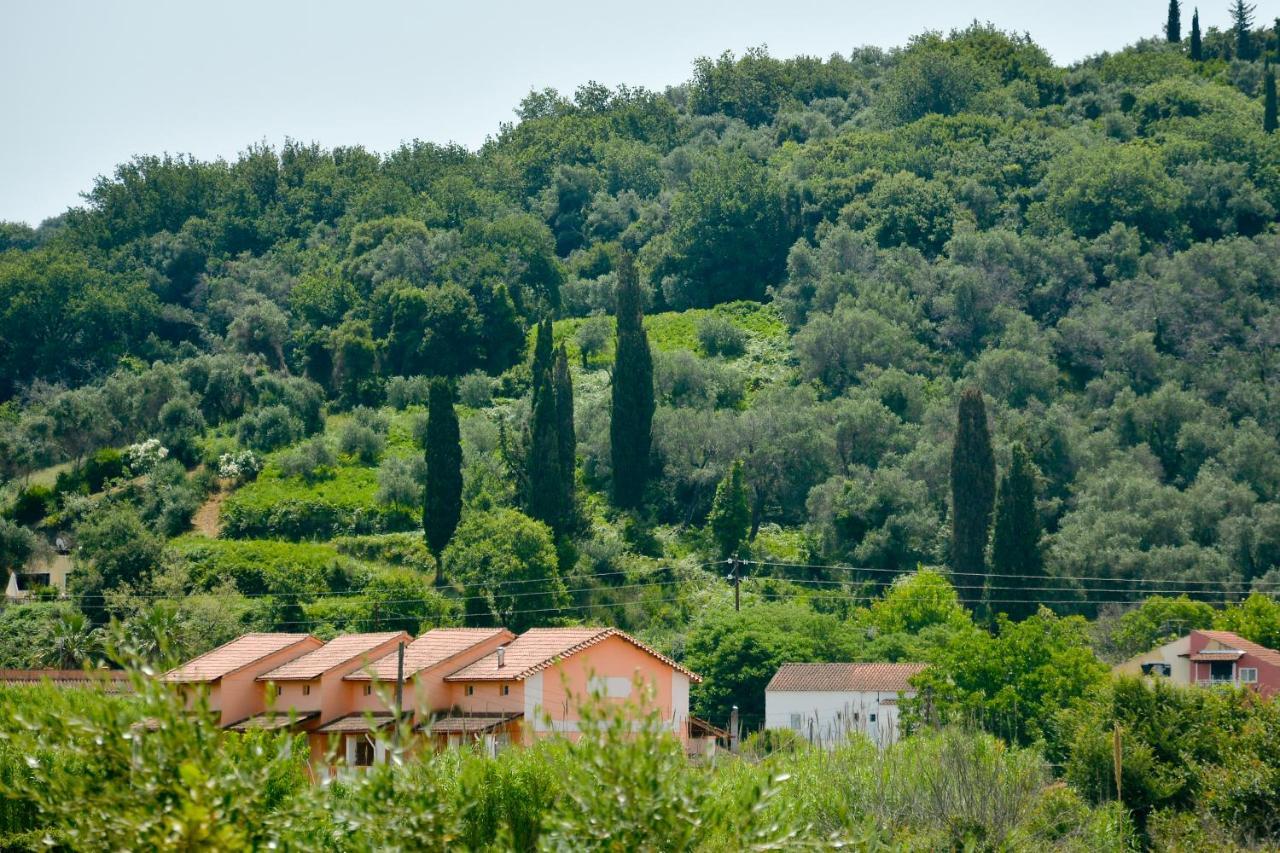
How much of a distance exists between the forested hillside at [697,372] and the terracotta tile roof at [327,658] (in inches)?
232

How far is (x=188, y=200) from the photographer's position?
369ft

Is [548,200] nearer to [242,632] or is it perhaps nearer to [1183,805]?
[242,632]

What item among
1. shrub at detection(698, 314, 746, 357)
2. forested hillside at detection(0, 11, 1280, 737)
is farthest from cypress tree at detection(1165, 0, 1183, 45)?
shrub at detection(698, 314, 746, 357)

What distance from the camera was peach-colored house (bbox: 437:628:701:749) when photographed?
38.2 m

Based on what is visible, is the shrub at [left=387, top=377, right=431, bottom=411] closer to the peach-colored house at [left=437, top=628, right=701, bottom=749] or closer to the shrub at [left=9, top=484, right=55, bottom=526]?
the shrub at [left=9, top=484, right=55, bottom=526]

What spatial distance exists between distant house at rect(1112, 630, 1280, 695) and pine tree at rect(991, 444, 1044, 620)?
24.1 feet

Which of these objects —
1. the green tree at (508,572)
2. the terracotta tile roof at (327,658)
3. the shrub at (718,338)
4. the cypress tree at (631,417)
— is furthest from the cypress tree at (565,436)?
the terracotta tile roof at (327,658)

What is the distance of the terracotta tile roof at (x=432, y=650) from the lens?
41.3 metres

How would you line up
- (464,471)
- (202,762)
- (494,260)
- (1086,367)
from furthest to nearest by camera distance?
(494,260) → (1086,367) → (464,471) → (202,762)

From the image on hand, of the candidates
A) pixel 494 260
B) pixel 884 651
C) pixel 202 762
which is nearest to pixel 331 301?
pixel 494 260

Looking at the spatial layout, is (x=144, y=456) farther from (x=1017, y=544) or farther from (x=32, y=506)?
Answer: (x=1017, y=544)

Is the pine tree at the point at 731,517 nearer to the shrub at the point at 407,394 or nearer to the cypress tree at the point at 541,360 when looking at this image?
the cypress tree at the point at 541,360

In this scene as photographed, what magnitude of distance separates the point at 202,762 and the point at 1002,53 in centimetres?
10640

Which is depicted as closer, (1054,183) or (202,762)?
(202,762)
